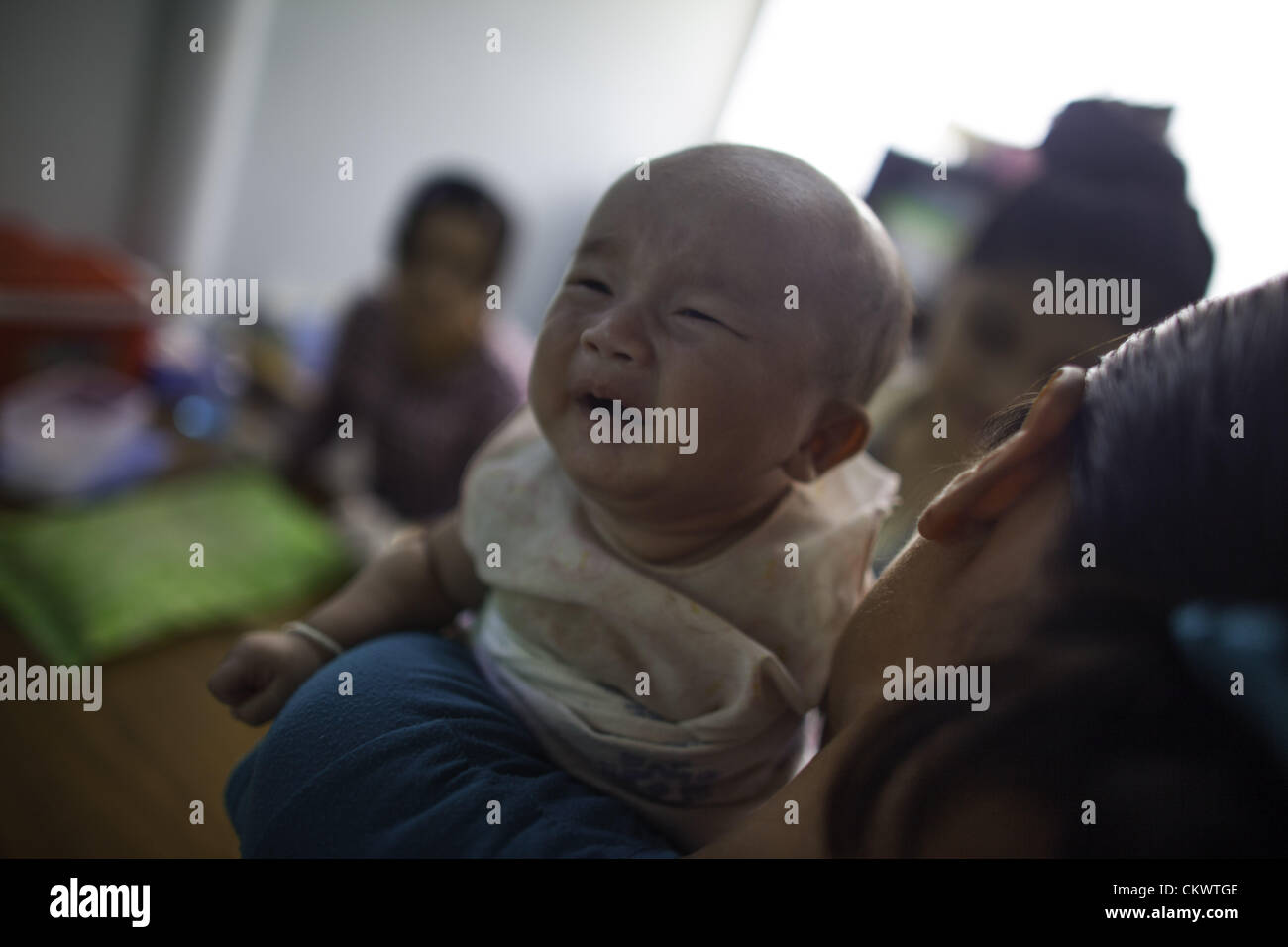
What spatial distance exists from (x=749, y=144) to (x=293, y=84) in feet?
7.72

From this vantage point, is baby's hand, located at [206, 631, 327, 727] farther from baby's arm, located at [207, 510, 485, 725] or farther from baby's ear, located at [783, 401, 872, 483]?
baby's ear, located at [783, 401, 872, 483]

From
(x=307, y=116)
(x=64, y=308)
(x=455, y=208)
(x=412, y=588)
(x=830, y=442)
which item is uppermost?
(x=307, y=116)

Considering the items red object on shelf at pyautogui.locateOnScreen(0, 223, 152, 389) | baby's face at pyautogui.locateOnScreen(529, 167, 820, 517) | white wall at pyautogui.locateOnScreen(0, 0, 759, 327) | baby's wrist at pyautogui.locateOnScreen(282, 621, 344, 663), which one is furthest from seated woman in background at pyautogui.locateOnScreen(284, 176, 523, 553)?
baby's face at pyautogui.locateOnScreen(529, 167, 820, 517)

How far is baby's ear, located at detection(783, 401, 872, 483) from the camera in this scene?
0.64 metres

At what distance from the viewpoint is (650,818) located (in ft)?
1.98

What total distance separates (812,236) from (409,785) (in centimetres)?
42

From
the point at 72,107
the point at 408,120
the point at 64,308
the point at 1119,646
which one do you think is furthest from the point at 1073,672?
the point at 408,120

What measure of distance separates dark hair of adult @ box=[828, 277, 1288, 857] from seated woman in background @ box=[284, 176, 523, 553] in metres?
1.62

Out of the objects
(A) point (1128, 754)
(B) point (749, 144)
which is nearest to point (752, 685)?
(A) point (1128, 754)

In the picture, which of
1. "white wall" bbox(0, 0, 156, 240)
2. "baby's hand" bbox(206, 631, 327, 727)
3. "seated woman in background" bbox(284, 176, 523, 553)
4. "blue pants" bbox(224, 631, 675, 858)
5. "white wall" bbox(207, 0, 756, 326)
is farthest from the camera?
"white wall" bbox(207, 0, 756, 326)

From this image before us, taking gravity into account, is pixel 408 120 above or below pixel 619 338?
above

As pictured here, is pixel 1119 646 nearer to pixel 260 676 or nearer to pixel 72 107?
pixel 260 676

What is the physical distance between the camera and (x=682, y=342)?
54cm

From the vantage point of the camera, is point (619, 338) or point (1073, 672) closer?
point (1073, 672)
